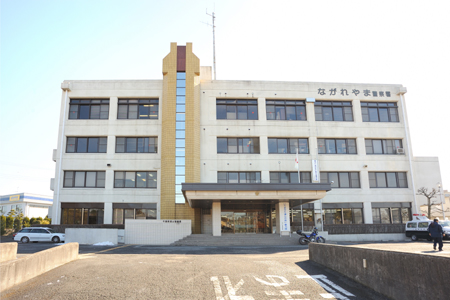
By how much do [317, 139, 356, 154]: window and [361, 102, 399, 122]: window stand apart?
3247 millimetres

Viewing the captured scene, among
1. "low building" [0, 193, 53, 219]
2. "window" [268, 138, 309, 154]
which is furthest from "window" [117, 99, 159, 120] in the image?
"low building" [0, 193, 53, 219]

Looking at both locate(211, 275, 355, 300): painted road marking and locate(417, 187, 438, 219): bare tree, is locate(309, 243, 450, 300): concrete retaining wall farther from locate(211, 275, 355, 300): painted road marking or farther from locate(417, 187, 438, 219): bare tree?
locate(417, 187, 438, 219): bare tree

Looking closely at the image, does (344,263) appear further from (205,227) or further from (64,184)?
(64,184)

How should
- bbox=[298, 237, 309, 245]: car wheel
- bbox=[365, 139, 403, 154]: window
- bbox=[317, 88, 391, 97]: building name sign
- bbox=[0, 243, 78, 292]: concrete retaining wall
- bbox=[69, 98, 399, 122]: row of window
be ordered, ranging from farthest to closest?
bbox=[317, 88, 391, 97]: building name sign < bbox=[365, 139, 403, 154]: window < bbox=[69, 98, 399, 122]: row of window < bbox=[298, 237, 309, 245]: car wheel < bbox=[0, 243, 78, 292]: concrete retaining wall

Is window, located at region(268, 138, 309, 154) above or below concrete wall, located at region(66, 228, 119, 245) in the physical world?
→ above

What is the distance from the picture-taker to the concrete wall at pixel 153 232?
86.6 ft

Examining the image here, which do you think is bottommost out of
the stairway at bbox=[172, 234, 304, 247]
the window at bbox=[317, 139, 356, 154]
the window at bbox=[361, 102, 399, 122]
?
the stairway at bbox=[172, 234, 304, 247]

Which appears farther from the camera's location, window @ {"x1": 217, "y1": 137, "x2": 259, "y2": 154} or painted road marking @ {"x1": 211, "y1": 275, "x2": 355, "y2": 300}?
window @ {"x1": 217, "y1": 137, "x2": 259, "y2": 154}

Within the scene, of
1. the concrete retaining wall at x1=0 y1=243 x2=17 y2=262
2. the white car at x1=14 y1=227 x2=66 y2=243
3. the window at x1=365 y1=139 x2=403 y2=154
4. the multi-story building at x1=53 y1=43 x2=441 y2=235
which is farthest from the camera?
the window at x1=365 y1=139 x2=403 y2=154

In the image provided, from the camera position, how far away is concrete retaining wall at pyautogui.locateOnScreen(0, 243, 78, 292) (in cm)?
799

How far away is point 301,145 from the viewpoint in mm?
34469

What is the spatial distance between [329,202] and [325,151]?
17.3 feet

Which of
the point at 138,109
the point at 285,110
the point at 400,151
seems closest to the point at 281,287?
the point at 285,110

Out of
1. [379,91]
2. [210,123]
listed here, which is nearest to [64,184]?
[210,123]
